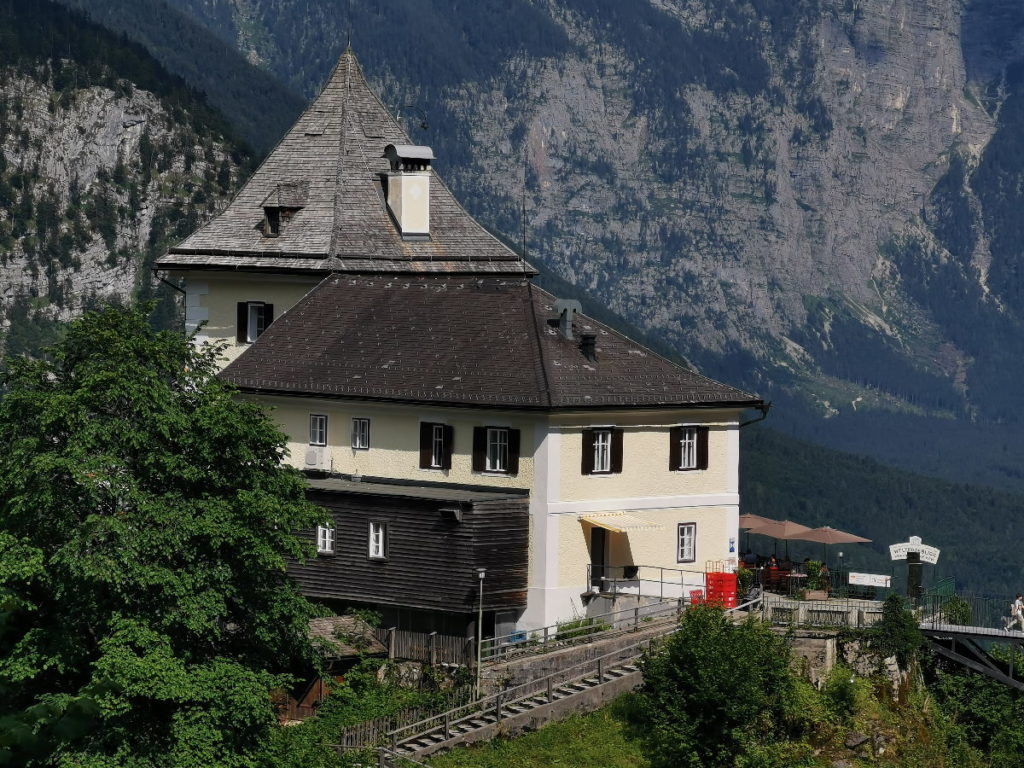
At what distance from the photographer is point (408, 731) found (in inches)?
2410

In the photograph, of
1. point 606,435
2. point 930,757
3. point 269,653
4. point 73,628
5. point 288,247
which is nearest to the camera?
point 73,628

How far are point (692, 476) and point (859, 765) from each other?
1290 centimetres

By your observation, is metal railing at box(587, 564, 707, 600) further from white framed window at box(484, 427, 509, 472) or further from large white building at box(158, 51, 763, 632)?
white framed window at box(484, 427, 509, 472)

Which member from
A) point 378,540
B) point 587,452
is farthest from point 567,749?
point 587,452

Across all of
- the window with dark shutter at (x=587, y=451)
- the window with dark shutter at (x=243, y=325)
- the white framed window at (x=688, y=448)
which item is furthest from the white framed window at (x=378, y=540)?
the window with dark shutter at (x=243, y=325)

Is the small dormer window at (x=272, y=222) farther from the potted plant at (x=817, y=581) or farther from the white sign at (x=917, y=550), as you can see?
the white sign at (x=917, y=550)

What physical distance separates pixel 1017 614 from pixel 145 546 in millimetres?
27791

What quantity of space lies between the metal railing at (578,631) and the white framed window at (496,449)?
4791mm

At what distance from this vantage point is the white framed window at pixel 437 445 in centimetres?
7094

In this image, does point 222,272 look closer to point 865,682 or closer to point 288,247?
point 288,247

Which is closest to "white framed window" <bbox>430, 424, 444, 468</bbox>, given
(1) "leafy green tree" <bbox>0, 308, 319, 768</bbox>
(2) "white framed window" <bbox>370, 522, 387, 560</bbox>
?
(2) "white framed window" <bbox>370, 522, 387, 560</bbox>

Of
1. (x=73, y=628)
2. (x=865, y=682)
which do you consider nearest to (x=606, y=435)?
(x=865, y=682)

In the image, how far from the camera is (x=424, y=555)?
67.7 m

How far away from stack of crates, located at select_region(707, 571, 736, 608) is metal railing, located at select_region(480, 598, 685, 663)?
1.00 m
